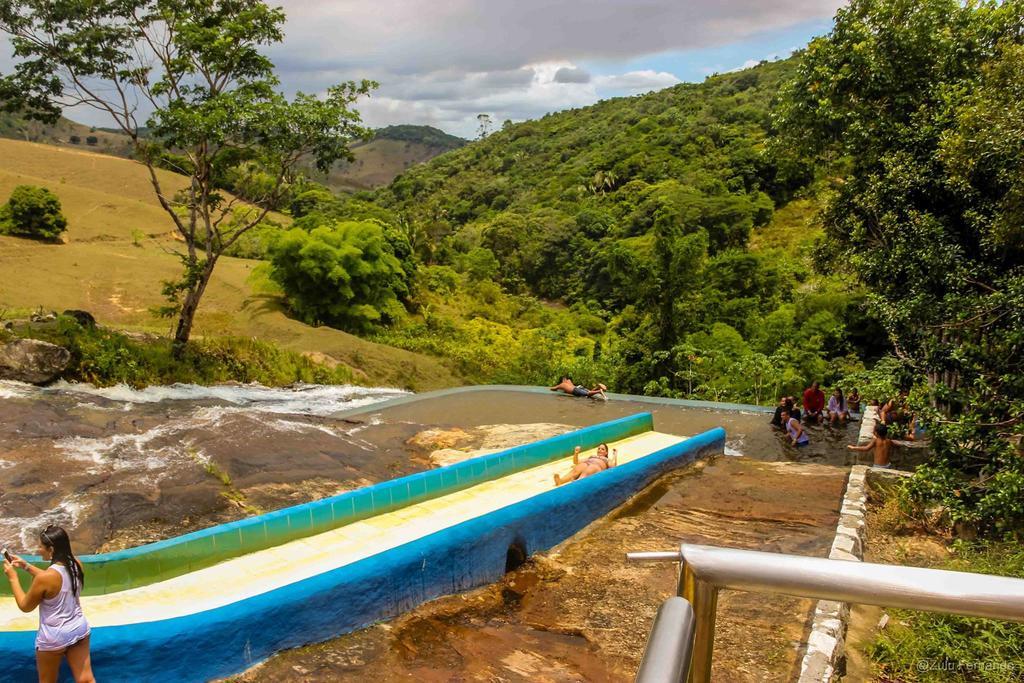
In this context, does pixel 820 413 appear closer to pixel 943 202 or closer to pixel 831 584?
pixel 943 202

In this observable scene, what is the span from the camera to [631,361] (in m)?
20.1

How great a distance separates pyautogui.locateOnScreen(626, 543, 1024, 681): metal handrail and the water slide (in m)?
3.90

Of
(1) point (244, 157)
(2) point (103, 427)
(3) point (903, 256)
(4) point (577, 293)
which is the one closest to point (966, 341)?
(3) point (903, 256)

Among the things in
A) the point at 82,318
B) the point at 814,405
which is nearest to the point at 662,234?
the point at 814,405

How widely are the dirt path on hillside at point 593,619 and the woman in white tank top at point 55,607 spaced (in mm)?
927

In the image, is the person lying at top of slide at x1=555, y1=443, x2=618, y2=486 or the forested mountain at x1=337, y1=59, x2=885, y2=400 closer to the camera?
the person lying at top of slide at x1=555, y1=443, x2=618, y2=486

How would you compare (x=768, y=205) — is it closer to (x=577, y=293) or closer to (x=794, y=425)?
(x=577, y=293)

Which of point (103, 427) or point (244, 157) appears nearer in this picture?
point (103, 427)

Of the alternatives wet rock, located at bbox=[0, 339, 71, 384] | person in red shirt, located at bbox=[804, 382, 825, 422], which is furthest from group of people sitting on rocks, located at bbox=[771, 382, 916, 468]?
wet rock, located at bbox=[0, 339, 71, 384]

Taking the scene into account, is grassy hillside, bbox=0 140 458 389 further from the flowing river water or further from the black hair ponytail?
the black hair ponytail

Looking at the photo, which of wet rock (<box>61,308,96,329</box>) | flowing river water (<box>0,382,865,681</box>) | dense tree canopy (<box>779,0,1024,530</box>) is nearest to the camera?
flowing river water (<box>0,382,865,681</box>)

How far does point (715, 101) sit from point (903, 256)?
64.3 m

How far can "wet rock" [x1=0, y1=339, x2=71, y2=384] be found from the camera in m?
11.5

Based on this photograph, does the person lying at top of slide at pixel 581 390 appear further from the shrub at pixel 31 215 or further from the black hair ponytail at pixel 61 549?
the shrub at pixel 31 215
